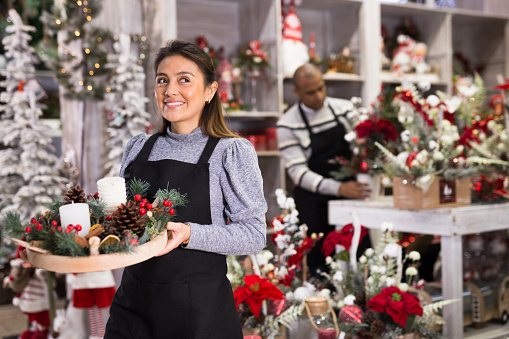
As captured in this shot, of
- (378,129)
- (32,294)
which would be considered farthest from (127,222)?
(32,294)

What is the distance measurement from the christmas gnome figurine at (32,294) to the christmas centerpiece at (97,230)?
2005mm

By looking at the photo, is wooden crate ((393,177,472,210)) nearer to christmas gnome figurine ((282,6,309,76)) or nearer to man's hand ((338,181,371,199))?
man's hand ((338,181,371,199))

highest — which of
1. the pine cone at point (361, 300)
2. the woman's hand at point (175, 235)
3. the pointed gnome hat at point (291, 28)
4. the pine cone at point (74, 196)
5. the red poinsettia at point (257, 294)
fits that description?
the pointed gnome hat at point (291, 28)

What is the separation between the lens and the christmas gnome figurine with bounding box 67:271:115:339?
3.14 metres

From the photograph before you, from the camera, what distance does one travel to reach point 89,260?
1250 millimetres

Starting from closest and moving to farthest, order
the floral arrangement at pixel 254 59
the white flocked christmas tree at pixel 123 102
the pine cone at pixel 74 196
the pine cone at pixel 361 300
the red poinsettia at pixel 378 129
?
the pine cone at pixel 74 196 < the pine cone at pixel 361 300 < the red poinsettia at pixel 378 129 < the white flocked christmas tree at pixel 123 102 < the floral arrangement at pixel 254 59

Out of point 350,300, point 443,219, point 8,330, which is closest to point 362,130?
point 443,219

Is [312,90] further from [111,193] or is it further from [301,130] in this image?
[111,193]

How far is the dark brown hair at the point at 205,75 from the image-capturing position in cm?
174

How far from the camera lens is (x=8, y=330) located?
4078 mm

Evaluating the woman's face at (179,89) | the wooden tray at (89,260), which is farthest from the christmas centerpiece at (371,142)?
the wooden tray at (89,260)

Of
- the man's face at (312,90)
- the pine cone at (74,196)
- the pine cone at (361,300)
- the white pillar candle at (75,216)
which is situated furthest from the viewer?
the man's face at (312,90)

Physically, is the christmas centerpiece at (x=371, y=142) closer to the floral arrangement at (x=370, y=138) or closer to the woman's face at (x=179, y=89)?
the floral arrangement at (x=370, y=138)

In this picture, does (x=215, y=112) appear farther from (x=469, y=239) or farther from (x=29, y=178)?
(x=469, y=239)
